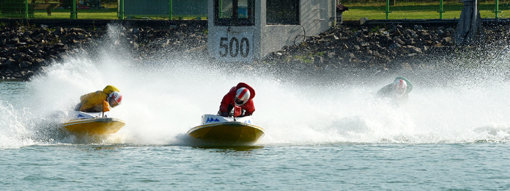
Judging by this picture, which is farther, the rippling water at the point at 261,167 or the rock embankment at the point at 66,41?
the rock embankment at the point at 66,41

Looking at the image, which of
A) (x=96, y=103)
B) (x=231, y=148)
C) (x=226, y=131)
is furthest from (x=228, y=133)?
(x=96, y=103)

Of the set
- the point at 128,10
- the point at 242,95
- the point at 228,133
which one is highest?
the point at 128,10

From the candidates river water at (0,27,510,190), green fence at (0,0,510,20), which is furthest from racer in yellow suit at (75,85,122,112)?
green fence at (0,0,510,20)

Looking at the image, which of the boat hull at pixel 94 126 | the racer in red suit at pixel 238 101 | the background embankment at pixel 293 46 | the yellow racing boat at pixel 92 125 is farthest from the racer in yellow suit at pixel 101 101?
the background embankment at pixel 293 46

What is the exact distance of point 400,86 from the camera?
22625 millimetres

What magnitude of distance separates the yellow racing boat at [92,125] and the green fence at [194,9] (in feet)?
68.8

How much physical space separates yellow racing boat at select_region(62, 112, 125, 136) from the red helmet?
0.42m

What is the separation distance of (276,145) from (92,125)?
12.5ft

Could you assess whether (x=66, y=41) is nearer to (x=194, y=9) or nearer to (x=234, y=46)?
(x=194, y=9)

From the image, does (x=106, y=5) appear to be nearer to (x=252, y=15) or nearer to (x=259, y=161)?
(x=252, y=15)

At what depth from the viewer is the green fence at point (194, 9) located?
41125 millimetres

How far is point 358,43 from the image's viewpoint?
36.6 metres

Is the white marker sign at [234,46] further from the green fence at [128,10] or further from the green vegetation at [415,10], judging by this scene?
the green vegetation at [415,10]

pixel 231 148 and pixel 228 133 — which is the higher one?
pixel 228 133
